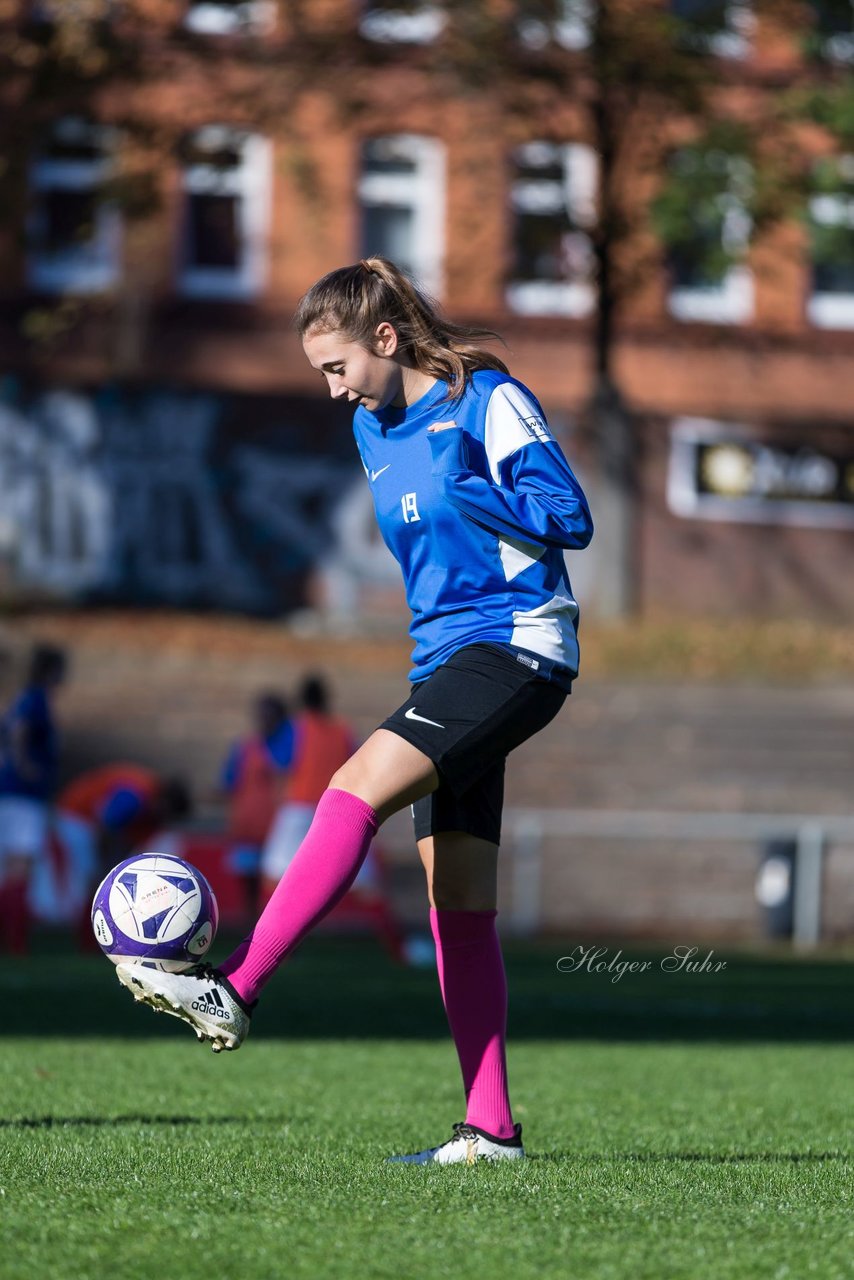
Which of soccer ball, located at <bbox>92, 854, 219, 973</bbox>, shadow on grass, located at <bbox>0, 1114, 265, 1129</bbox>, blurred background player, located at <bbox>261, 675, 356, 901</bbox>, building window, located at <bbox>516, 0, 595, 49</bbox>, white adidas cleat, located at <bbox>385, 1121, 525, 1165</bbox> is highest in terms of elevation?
building window, located at <bbox>516, 0, 595, 49</bbox>

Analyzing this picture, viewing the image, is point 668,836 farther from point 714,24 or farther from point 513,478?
point 513,478

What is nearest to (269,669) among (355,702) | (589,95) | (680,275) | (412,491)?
(355,702)

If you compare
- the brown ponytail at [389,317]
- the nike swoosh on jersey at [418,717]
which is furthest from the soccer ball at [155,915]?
the brown ponytail at [389,317]

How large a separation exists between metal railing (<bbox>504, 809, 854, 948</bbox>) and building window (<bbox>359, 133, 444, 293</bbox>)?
46.3 feet

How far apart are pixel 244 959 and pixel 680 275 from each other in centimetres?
2768

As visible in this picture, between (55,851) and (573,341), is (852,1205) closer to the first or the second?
(55,851)

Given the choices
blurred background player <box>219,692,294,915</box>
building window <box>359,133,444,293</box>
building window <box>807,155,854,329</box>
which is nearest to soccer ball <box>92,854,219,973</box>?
blurred background player <box>219,692,294,915</box>

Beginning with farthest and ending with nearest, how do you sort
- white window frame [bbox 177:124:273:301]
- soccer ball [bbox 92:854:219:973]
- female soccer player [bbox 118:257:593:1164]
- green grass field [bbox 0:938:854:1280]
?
white window frame [bbox 177:124:273:301]
female soccer player [bbox 118:257:593:1164]
soccer ball [bbox 92:854:219:973]
green grass field [bbox 0:938:854:1280]

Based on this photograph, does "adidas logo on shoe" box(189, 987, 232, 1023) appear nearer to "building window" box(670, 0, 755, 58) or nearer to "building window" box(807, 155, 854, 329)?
"building window" box(807, 155, 854, 329)

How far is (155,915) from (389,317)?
1.47 m

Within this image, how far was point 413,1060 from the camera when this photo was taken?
8.29 meters

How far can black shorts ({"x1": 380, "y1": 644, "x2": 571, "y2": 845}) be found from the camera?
4449 mm

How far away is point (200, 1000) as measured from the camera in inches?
164

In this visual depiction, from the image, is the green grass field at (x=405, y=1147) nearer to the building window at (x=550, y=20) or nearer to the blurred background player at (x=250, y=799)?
the blurred background player at (x=250, y=799)
